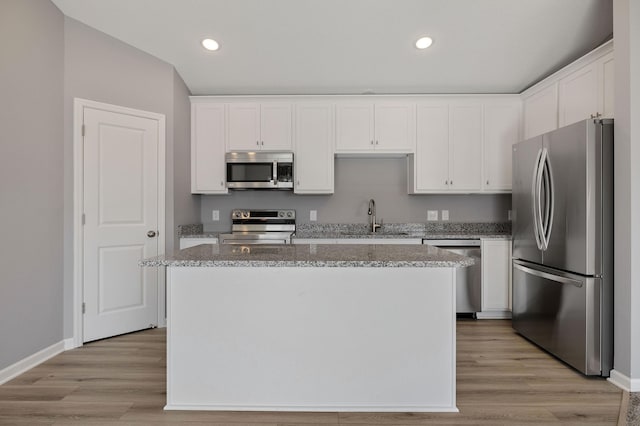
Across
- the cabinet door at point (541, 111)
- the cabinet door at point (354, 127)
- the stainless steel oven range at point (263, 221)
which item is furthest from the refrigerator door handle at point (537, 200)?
the stainless steel oven range at point (263, 221)

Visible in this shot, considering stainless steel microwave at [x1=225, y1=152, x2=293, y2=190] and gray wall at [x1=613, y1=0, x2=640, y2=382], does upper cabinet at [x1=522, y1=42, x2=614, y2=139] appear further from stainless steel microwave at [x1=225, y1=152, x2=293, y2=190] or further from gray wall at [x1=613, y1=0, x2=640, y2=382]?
stainless steel microwave at [x1=225, y1=152, x2=293, y2=190]

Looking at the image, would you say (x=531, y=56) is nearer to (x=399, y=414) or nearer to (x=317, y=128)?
(x=317, y=128)

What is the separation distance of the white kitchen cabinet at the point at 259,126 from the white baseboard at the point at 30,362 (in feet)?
8.01

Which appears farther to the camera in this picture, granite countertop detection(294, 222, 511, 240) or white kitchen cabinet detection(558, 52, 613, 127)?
granite countertop detection(294, 222, 511, 240)

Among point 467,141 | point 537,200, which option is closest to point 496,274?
point 537,200

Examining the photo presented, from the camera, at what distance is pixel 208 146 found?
14.2 feet

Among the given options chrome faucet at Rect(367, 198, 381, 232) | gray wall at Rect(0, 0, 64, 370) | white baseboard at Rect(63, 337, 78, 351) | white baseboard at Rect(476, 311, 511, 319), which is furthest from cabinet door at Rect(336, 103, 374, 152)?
white baseboard at Rect(63, 337, 78, 351)

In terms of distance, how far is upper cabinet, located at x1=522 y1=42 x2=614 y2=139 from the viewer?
119 inches

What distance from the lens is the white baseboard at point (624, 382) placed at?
246 cm

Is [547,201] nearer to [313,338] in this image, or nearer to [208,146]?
[313,338]

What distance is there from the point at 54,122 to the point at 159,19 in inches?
47.7

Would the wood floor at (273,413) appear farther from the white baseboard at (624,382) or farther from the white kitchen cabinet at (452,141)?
the white kitchen cabinet at (452,141)

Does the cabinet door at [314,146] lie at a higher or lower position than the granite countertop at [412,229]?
higher

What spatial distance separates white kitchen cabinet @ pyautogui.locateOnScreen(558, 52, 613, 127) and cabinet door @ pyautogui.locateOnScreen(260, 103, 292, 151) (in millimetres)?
2675
